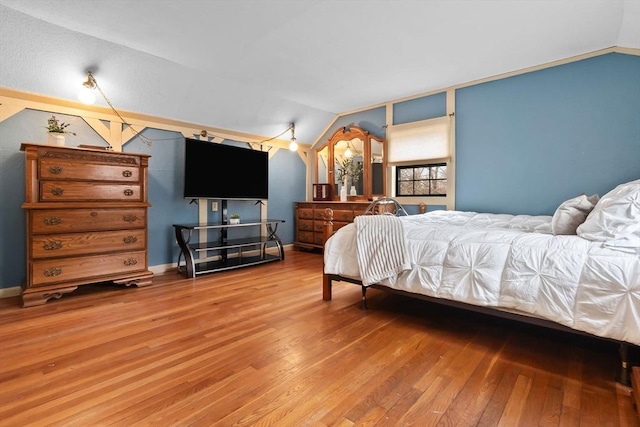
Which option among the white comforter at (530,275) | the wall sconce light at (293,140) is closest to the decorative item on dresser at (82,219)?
the wall sconce light at (293,140)

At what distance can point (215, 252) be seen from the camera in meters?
4.50

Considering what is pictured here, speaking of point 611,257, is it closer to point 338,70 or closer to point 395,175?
point 338,70

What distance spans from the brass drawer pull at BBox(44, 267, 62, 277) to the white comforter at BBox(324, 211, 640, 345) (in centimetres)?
269

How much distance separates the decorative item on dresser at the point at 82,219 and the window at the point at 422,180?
11.3 feet

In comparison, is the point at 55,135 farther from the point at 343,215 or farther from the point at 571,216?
Result: the point at 571,216

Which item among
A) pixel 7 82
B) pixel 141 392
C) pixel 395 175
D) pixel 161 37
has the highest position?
pixel 161 37

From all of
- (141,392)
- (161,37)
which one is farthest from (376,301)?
(161,37)

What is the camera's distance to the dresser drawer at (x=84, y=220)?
2701 millimetres

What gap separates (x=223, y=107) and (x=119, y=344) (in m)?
3.22

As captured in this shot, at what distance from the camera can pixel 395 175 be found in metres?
4.76

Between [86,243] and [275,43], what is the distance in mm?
2626

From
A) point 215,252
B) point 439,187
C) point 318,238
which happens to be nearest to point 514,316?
point 439,187

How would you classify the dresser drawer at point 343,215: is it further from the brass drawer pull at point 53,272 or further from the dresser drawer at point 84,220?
the brass drawer pull at point 53,272

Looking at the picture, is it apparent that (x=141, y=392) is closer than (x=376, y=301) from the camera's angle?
Yes
